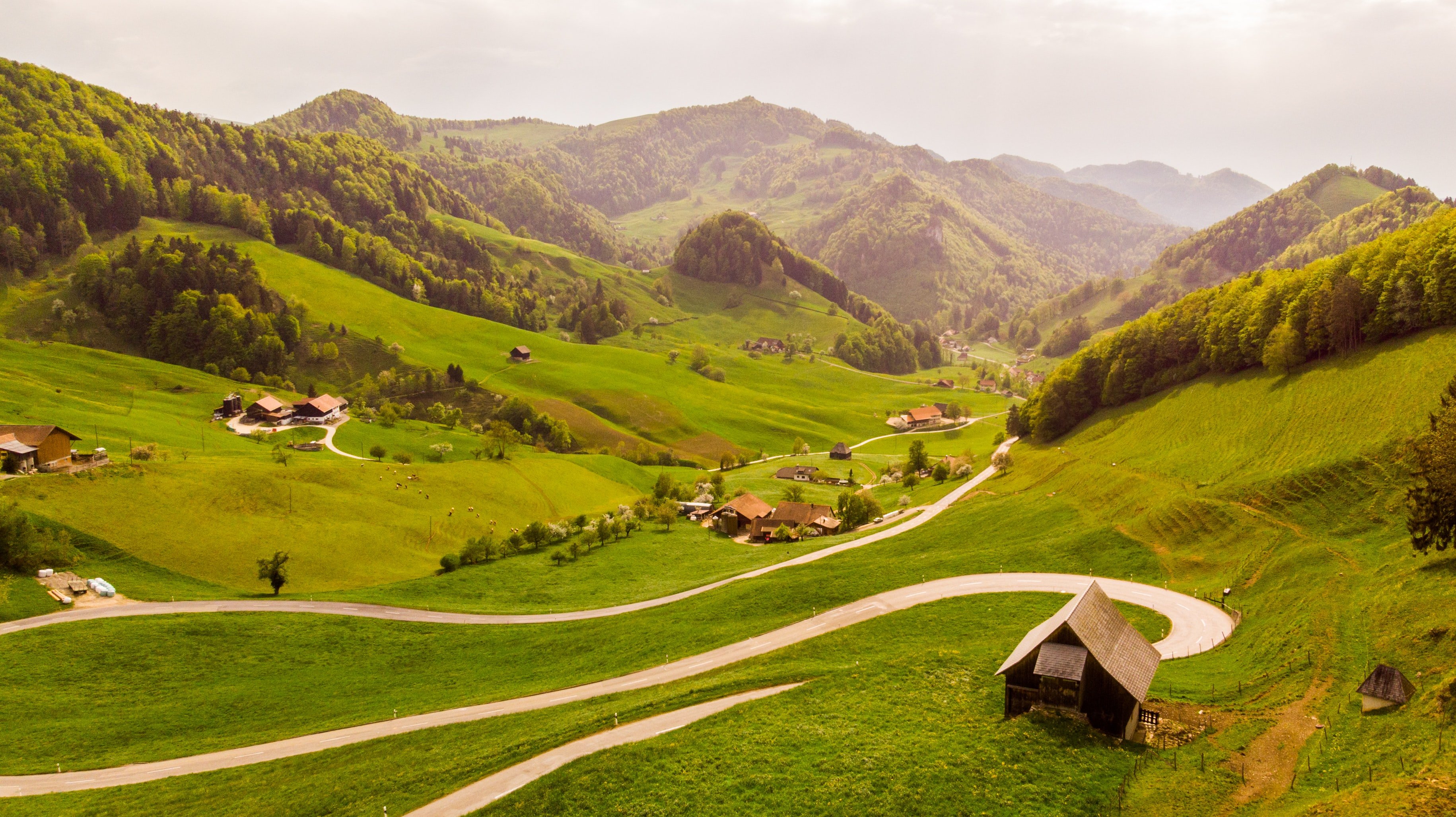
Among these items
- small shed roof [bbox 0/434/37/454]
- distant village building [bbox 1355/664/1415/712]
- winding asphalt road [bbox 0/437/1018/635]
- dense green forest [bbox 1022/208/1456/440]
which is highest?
dense green forest [bbox 1022/208/1456/440]

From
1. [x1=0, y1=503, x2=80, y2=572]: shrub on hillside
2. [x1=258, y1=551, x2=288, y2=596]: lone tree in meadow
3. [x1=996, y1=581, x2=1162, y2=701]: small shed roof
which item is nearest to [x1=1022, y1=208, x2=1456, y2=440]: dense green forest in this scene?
[x1=996, y1=581, x2=1162, y2=701]: small shed roof

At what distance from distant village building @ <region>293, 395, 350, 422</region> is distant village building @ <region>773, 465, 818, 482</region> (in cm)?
8994

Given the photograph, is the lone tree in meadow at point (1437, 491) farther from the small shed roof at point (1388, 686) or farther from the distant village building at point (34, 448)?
the distant village building at point (34, 448)

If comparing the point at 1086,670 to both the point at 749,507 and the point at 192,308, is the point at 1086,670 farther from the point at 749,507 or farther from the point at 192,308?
the point at 192,308

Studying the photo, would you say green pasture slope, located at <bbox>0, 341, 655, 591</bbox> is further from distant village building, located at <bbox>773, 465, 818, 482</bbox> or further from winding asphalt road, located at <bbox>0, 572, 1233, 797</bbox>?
winding asphalt road, located at <bbox>0, 572, 1233, 797</bbox>

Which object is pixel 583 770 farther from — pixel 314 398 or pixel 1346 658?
pixel 314 398

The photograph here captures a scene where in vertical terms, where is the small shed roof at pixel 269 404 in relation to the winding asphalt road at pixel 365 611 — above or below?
above

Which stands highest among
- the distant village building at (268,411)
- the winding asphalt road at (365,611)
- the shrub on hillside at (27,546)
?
the distant village building at (268,411)

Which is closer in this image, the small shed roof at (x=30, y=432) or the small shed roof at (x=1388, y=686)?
the small shed roof at (x=1388, y=686)

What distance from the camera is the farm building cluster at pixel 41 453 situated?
8162cm

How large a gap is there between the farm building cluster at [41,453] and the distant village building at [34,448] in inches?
1.7

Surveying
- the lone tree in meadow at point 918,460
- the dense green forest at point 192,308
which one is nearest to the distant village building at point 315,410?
the dense green forest at point 192,308

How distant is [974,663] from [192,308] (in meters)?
194

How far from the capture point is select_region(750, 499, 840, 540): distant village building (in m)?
100
